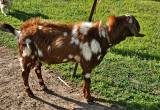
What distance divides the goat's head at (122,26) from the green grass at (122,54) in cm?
146

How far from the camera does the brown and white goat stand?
8.55 m

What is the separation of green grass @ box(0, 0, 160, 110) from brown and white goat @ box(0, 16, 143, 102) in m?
1.21

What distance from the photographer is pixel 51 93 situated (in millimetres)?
9281

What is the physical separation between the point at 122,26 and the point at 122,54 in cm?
350

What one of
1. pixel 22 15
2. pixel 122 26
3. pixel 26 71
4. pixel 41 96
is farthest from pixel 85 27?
pixel 22 15

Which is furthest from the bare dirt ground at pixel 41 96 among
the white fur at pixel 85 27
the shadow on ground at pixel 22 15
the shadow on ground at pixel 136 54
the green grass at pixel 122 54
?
the shadow on ground at pixel 22 15

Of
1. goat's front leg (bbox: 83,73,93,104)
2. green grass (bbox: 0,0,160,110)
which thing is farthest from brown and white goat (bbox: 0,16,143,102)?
green grass (bbox: 0,0,160,110)

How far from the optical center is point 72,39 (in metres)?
8.55

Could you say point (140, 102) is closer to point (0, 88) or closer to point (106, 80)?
point (106, 80)

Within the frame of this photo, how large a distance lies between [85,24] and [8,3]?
7222 millimetres

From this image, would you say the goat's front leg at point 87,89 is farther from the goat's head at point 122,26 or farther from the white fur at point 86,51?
the goat's head at point 122,26

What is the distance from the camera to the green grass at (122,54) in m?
9.45

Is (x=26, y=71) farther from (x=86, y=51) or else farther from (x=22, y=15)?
(x=22, y=15)

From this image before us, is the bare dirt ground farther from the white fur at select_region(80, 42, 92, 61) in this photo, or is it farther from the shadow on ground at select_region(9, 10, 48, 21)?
the shadow on ground at select_region(9, 10, 48, 21)
